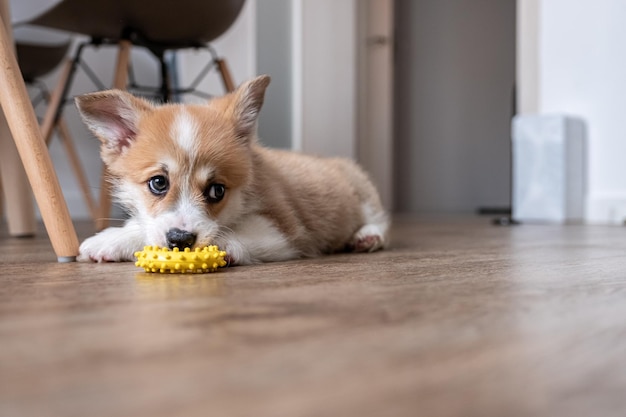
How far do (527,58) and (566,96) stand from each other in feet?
1.45

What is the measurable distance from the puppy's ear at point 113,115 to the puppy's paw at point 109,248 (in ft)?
0.65

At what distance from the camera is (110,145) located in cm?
150

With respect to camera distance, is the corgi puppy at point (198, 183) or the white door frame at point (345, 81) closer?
the corgi puppy at point (198, 183)

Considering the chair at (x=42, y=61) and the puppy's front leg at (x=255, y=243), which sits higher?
the chair at (x=42, y=61)

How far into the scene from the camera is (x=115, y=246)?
1.42m

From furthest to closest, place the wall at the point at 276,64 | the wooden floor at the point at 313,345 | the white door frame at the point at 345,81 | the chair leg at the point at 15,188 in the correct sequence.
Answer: the white door frame at the point at 345,81
the wall at the point at 276,64
the chair leg at the point at 15,188
the wooden floor at the point at 313,345

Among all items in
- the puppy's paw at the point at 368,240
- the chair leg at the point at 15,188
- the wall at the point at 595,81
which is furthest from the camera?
the wall at the point at 595,81

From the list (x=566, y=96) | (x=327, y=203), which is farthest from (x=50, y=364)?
(x=566, y=96)

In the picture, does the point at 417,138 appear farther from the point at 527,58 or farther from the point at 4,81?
the point at 4,81

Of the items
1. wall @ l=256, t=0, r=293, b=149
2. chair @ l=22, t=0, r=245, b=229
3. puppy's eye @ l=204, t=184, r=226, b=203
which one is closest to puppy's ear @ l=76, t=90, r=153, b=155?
puppy's eye @ l=204, t=184, r=226, b=203

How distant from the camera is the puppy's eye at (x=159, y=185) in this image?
1.35 meters

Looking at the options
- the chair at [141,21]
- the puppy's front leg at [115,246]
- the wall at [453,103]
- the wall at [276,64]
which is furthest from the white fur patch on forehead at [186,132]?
the wall at [453,103]

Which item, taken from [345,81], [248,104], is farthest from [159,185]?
[345,81]

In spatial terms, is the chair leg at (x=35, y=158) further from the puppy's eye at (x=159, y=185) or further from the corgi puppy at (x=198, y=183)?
the puppy's eye at (x=159, y=185)
